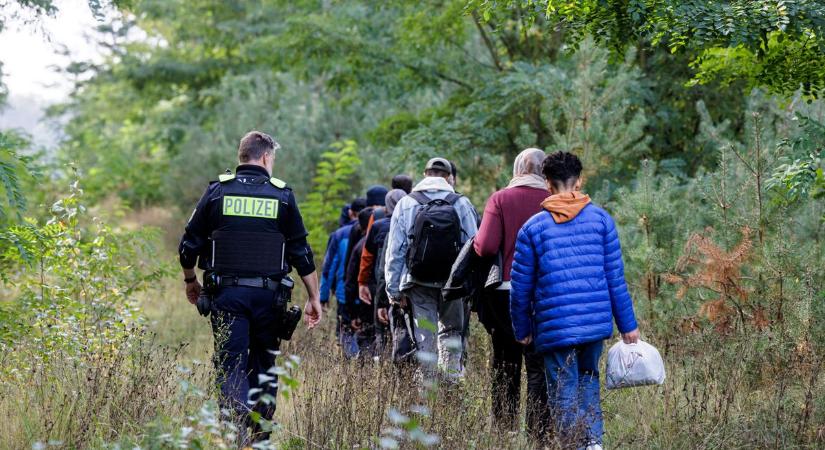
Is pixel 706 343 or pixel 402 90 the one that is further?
pixel 402 90

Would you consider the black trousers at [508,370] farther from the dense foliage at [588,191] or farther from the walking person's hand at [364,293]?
the walking person's hand at [364,293]

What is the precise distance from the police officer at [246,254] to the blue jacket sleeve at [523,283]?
4.60 ft

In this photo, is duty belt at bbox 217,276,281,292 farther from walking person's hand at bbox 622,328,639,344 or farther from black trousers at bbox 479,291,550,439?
walking person's hand at bbox 622,328,639,344

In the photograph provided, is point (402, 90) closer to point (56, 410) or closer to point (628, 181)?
point (628, 181)

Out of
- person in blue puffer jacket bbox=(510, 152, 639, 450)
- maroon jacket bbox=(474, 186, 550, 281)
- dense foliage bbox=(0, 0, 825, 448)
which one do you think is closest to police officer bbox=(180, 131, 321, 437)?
dense foliage bbox=(0, 0, 825, 448)

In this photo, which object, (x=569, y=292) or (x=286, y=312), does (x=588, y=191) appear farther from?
(x=569, y=292)

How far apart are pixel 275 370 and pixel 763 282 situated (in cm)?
493

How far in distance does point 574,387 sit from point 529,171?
5.12ft

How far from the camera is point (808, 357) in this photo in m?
6.29

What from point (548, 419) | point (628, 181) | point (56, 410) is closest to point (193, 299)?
point (56, 410)

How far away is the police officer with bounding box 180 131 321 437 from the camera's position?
5883 millimetres

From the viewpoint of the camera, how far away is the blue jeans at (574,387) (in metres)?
5.21

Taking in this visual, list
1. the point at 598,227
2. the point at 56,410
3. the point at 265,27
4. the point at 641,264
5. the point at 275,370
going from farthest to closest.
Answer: the point at 265,27, the point at 641,264, the point at 56,410, the point at 598,227, the point at 275,370

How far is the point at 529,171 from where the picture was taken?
6.28m
